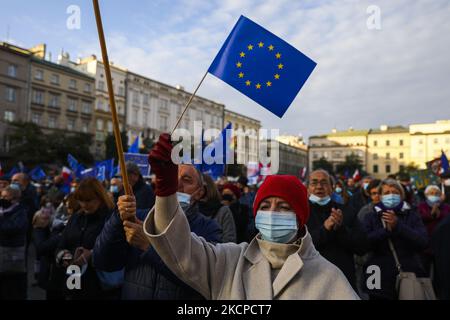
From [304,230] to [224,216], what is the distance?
2.26 meters

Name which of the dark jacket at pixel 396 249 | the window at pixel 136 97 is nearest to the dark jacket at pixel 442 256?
the dark jacket at pixel 396 249

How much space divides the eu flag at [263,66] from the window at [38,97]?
51063mm

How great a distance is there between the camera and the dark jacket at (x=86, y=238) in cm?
343

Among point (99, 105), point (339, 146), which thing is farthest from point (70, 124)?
point (339, 146)

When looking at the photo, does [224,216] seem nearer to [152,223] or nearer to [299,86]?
[299,86]

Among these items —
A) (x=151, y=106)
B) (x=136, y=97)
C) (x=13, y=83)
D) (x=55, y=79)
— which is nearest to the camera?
(x=13, y=83)

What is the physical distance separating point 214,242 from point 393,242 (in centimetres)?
220

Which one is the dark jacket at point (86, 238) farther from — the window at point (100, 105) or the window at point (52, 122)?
the window at point (100, 105)

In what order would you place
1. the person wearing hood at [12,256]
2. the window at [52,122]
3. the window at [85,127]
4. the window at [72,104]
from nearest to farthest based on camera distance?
the person wearing hood at [12,256], the window at [52,122], the window at [72,104], the window at [85,127]

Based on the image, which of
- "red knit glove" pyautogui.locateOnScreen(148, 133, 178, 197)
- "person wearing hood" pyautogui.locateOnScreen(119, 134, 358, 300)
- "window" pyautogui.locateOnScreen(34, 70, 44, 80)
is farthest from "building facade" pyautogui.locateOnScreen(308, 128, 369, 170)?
"red knit glove" pyautogui.locateOnScreen(148, 133, 178, 197)

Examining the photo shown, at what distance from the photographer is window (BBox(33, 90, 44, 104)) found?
48500 mm

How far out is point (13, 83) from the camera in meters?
45.4

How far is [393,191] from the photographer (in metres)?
4.47

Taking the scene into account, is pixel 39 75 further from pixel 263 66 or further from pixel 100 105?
pixel 263 66
